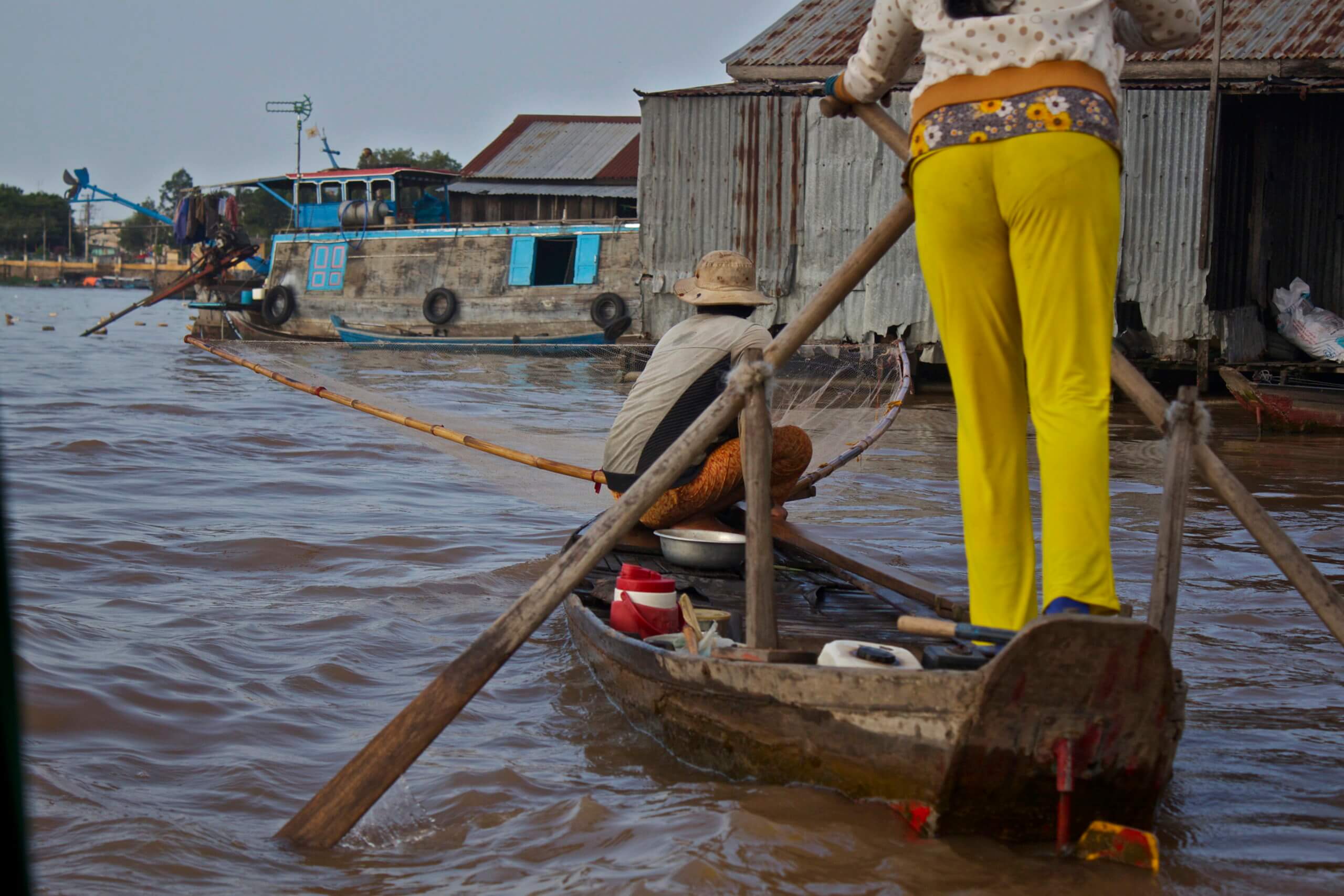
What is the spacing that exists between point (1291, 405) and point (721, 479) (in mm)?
7400

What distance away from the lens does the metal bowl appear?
4.14 m

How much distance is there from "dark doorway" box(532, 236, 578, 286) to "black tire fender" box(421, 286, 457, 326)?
1.48 meters

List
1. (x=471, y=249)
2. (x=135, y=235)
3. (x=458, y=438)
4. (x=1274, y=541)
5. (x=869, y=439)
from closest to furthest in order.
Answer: (x=1274, y=541)
(x=458, y=438)
(x=869, y=439)
(x=471, y=249)
(x=135, y=235)

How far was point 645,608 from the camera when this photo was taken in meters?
3.33

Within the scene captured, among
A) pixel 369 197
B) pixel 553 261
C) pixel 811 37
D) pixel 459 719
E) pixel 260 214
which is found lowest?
pixel 459 719

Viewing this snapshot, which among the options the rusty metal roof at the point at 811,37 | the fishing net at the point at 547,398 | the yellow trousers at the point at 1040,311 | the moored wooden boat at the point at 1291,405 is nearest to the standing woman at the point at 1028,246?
the yellow trousers at the point at 1040,311

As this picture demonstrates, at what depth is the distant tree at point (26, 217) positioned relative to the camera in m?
76.9

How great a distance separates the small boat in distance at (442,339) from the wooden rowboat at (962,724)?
1592cm

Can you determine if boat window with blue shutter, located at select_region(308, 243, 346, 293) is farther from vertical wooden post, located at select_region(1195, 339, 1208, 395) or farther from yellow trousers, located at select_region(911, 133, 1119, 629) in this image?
yellow trousers, located at select_region(911, 133, 1119, 629)

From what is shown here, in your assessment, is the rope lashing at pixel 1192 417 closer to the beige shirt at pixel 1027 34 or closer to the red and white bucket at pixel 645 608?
the beige shirt at pixel 1027 34

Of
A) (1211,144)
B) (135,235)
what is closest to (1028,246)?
(1211,144)

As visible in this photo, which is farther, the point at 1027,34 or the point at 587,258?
the point at 587,258

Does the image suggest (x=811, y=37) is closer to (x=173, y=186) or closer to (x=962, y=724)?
(x=962, y=724)

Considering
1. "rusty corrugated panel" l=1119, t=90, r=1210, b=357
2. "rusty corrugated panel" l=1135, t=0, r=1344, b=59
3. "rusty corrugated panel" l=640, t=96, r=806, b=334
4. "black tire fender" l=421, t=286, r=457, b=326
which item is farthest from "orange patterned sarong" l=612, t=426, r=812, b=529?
"black tire fender" l=421, t=286, r=457, b=326
